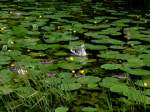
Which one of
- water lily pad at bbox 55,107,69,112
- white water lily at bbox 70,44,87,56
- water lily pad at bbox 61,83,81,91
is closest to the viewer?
water lily pad at bbox 55,107,69,112

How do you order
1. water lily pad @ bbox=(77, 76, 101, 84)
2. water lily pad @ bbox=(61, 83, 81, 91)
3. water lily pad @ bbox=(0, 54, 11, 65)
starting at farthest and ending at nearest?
water lily pad @ bbox=(0, 54, 11, 65) → water lily pad @ bbox=(77, 76, 101, 84) → water lily pad @ bbox=(61, 83, 81, 91)

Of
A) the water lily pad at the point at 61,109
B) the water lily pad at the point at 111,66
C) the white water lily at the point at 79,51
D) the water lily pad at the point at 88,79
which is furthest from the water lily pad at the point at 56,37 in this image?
the water lily pad at the point at 61,109

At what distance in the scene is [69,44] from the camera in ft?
15.2

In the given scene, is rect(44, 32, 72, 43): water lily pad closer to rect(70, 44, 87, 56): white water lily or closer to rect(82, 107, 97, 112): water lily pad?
rect(70, 44, 87, 56): white water lily

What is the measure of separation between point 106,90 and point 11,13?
423cm

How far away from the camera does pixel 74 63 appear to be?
3852 mm

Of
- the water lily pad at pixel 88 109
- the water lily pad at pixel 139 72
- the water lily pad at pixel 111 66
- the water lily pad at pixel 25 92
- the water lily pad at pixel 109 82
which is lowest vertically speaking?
the water lily pad at pixel 88 109

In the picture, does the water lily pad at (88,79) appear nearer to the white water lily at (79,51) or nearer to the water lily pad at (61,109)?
the water lily pad at (61,109)

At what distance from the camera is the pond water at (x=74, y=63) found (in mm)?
2854

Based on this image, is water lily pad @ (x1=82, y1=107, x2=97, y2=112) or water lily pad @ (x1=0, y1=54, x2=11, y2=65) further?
water lily pad @ (x1=0, y1=54, x2=11, y2=65)

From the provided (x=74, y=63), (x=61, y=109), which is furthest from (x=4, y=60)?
(x=61, y=109)

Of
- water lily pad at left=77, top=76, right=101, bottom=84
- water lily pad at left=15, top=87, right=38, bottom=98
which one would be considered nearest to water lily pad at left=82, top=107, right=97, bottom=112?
water lily pad at left=15, top=87, right=38, bottom=98

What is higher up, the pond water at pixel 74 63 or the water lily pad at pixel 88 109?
the pond water at pixel 74 63

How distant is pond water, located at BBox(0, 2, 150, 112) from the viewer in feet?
9.36
